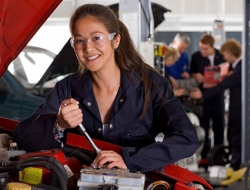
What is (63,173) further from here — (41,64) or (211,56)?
(211,56)

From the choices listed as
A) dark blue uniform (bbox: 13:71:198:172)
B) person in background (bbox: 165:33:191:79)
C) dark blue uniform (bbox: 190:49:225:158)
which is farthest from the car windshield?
dark blue uniform (bbox: 190:49:225:158)

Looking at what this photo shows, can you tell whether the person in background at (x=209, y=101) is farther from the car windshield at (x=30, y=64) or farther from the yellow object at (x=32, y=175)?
the yellow object at (x=32, y=175)

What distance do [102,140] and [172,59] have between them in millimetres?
5559

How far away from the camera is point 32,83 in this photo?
5438 millimetres

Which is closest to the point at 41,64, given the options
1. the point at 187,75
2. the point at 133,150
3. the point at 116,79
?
the point at 116,79

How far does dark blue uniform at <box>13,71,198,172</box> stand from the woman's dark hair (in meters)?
0.03

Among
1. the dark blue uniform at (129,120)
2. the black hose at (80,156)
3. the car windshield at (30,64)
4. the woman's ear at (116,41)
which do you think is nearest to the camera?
the black hose at (80,156)

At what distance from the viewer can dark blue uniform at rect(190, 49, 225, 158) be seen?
27.3 ft

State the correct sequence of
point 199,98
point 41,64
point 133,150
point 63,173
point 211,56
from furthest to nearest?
point 211,56 < point 199,98 < point 41,64 < point 133,150 < point 63,173

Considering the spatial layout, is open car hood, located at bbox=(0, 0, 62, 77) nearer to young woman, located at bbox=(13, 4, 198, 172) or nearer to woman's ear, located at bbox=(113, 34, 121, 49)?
young woman, located at bbox=(13, 4, 198, 172)

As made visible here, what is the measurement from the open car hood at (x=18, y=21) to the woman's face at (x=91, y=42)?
157 mm

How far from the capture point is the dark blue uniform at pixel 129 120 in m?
2.48

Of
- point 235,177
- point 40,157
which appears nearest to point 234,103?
point 235,177

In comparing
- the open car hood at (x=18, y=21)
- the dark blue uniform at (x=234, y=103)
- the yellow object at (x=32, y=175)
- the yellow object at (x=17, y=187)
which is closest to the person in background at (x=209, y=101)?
the dark blue uniform at (x=234, y=103)
